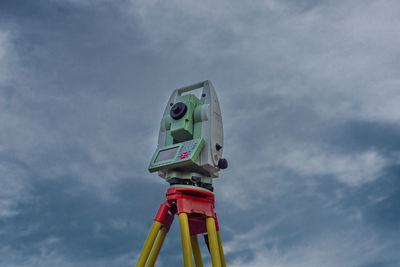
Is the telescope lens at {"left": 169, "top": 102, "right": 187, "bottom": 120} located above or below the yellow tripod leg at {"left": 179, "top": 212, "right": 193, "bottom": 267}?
above

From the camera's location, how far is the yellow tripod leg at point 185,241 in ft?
26.9

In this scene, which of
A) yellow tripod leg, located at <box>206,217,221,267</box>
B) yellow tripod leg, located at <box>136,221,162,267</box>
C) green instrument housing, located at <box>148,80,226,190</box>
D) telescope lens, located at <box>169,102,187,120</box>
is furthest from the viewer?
telescope lens, located at <box>169,102,187,120</box>

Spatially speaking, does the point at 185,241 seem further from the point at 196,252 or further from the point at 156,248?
the point at 196,252

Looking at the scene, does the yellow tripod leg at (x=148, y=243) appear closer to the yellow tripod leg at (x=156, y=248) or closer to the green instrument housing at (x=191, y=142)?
the yellow tripod leg at (x=156, y=248)

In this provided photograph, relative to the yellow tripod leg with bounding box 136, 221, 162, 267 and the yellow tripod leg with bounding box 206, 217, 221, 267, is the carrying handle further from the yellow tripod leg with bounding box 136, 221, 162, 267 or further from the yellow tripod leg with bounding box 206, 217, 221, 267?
the yellow tripod leg with bounding box 136, 221, 162, 267

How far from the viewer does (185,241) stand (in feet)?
27.5

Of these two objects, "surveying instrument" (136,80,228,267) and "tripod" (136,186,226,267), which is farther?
"surveying instrument" (136,80,228,267)

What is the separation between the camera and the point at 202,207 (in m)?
9.16

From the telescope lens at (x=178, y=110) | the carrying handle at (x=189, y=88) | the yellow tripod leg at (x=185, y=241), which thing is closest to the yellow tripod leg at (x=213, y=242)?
the yellow tripod leg at (x=185, y=241)

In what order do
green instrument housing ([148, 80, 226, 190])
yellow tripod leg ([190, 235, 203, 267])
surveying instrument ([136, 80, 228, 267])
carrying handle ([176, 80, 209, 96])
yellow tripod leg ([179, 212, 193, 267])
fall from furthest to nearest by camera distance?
1. carrying handle ([176, 80, 209, 96])
2. yellow tripod leg ([190, 235, 203, 267])
3. green instrument housing ([148, 80, 226, 190])
4. surveying instrument ([136, 80, 228, 267])
5. yellow tripod leg ([179, 212, 193, 267])

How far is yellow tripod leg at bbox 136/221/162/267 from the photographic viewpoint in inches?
339

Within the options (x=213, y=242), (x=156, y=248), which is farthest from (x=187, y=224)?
(x=156, y=248)

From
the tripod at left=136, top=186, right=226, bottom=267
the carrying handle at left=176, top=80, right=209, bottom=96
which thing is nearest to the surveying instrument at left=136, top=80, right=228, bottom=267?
the tripod at left=136, top=186, right=226, bottom=267

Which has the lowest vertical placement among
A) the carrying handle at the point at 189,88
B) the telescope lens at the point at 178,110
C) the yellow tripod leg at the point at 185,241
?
the yellow tripod leg at the point at 185,241
